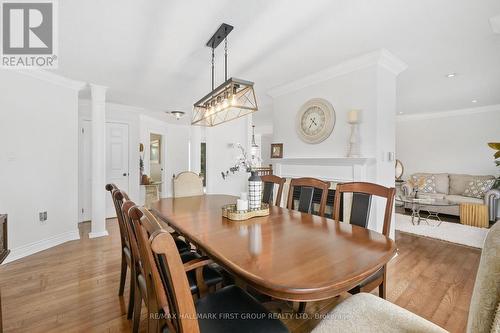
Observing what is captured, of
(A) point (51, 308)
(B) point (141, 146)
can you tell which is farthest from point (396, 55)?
(B) point (141, 146)

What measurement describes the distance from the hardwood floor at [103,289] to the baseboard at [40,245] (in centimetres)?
11

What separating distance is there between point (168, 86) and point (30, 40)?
5.45 feet

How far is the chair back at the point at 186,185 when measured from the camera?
3082mm

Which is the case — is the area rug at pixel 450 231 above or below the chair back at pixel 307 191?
below

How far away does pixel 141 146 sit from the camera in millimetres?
5633

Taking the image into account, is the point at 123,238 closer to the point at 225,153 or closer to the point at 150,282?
the point at 150,282

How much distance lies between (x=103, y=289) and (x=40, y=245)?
174 cm

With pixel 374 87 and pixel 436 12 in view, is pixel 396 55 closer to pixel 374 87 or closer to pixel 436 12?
pixel 374 87

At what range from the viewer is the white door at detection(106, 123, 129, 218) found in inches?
186

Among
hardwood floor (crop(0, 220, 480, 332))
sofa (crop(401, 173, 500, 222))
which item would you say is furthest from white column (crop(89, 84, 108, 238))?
sofa (crop(401, 173, 500, 222))

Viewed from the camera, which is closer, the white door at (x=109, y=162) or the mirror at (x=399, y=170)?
the white door at (x=109, y=162)

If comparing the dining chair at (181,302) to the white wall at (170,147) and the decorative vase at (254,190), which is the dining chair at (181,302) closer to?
the decorative vase at (254,190)

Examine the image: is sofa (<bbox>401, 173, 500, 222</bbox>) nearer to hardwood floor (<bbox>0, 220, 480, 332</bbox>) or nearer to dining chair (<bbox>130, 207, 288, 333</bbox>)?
hardwood floor (<bbox>0, 220, 480, 332</bbox>)

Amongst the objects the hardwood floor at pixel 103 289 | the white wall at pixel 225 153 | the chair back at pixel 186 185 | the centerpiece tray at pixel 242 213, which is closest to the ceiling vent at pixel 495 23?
the hardwood floor at pixel 103 289
